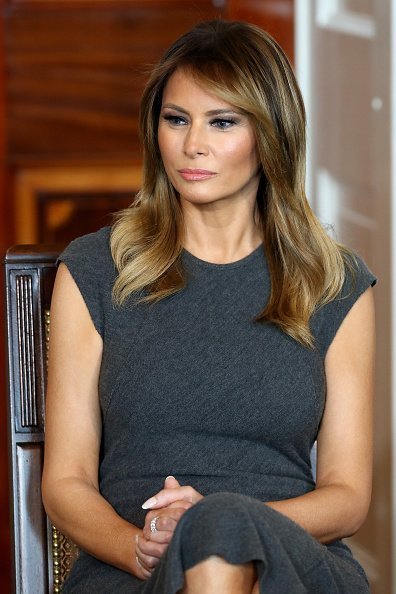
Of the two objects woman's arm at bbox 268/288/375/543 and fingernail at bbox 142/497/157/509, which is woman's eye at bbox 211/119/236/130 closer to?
woman's arm at bbox 268/288/375/543

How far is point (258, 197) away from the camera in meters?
2.24

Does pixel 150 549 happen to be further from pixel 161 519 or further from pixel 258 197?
pixel 258 197

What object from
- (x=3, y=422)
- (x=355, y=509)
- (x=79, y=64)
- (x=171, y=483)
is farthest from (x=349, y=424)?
(x=79, y=64)

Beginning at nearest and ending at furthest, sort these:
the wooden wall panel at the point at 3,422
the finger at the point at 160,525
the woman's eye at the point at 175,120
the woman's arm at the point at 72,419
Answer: the finger at the point at 160,525, the woman's arm at the point at 72,419, the woman's eye at the point at 175,120, the wooden wall panel at the point at 3,422

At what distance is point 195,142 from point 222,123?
7 centimetres

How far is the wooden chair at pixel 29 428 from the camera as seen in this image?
7.17ft

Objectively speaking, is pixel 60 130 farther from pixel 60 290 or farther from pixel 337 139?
pixel 60 290

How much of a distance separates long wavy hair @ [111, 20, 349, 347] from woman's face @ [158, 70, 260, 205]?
20mm

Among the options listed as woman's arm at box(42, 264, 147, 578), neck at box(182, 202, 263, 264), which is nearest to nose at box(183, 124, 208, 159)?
neck at box(182, 202, 263, 264)

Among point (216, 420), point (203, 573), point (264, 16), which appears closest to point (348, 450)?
point (216, 420)

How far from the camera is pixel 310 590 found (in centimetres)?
177

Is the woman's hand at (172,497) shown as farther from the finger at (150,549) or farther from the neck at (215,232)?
the neck at (215,232)

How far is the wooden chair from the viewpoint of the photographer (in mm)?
2186

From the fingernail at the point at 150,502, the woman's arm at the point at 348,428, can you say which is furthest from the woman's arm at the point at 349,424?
the fingernail at the point at 150,502
